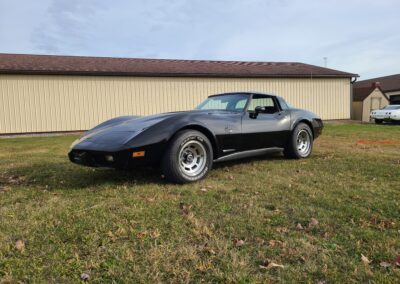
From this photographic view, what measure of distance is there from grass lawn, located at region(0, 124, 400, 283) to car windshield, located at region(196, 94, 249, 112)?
1.10 metres

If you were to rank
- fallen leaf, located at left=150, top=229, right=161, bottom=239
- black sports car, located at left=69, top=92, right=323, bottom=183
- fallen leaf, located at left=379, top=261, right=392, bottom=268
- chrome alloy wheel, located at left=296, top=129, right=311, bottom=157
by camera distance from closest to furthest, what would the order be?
fallen leaf, located at left=379, top=261, right=392, bottom=268 < fallen leaf, located at left=150, top=229, right=161, bottom=239 < black sports car, located at left=69, top=92, right=323, bottom=183 < chrome alloy wheel, located at left=296, top=129, right=311, bottom=157

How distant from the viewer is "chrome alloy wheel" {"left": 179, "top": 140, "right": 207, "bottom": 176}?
4.30 m

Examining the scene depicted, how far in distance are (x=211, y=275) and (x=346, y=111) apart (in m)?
20.0

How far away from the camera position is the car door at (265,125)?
500 cm

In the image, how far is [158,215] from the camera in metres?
3.07

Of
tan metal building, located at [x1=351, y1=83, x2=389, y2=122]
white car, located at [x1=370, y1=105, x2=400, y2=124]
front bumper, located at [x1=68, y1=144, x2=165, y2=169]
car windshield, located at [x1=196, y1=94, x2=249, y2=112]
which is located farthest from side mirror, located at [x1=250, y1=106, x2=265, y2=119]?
tan metal building, located at [x1=351, y1=83, x2=389, y2=122]

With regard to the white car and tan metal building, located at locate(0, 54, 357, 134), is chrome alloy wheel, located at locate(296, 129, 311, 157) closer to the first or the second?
tan metal building, located at locate(0, 54, 357, 134)

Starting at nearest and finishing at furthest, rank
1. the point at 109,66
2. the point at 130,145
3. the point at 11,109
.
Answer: the point at 130,145
the point at 11,109
the point at 109,66

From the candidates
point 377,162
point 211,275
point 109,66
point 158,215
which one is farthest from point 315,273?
point 109,66

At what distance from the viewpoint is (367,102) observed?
76.0ft

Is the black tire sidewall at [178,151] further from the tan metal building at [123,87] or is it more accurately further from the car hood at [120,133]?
the tan metal building at [123,87]

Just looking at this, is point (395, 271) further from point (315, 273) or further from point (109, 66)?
point (109, 66)

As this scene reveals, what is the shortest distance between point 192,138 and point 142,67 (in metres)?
13.5

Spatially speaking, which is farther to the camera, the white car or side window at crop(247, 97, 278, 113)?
the white car
